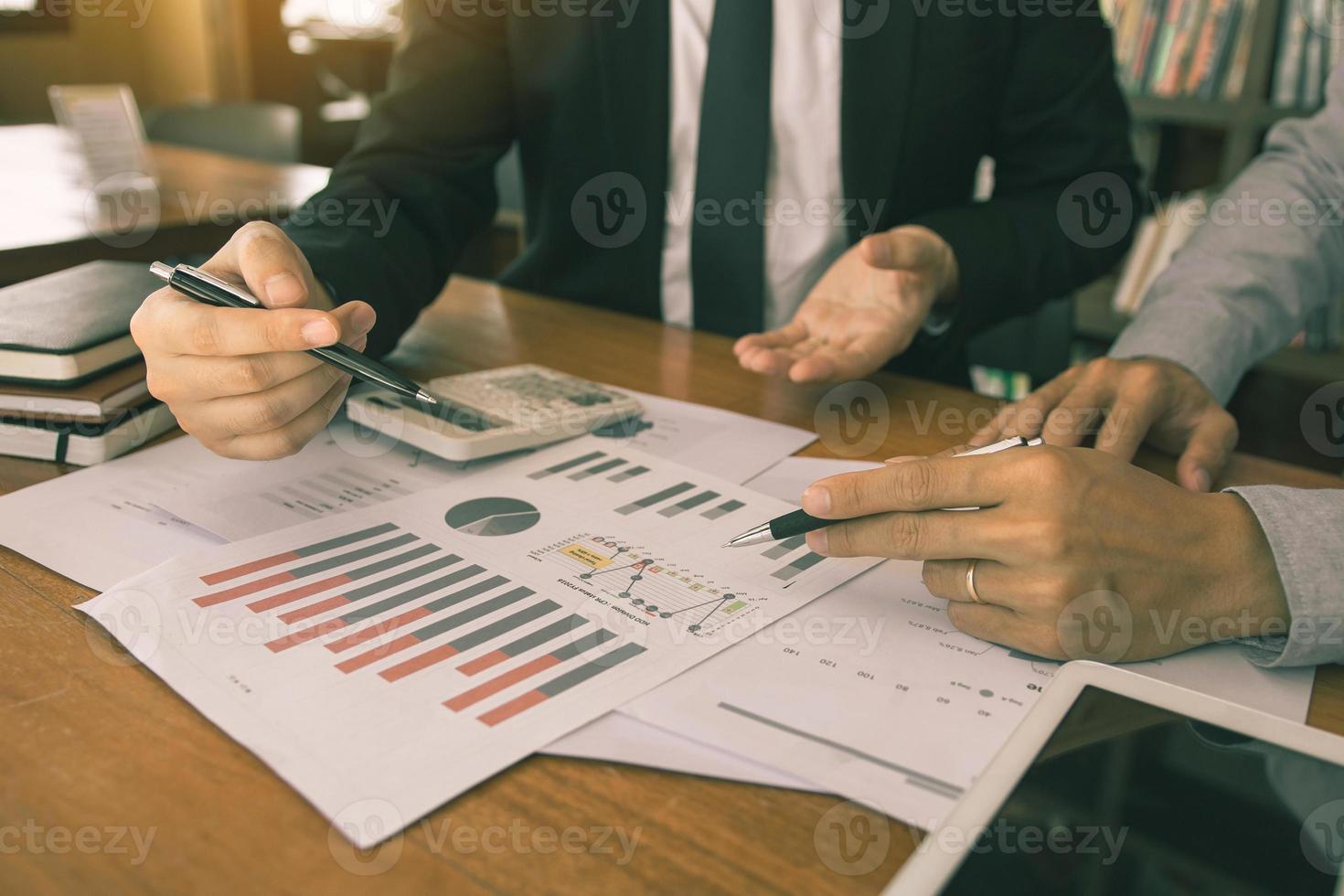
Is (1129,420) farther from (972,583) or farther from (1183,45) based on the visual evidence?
(1183,45)

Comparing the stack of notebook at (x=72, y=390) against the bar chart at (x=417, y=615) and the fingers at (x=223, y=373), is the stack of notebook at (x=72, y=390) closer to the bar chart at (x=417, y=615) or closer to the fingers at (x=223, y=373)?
the fingers at (x=223, y=373)

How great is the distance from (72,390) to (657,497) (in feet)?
1.42

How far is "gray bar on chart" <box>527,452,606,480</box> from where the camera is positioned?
697mm

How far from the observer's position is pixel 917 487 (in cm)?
51

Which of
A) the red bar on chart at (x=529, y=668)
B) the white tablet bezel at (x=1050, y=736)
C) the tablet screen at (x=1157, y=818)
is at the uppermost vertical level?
the white tablet bezel at (x=1050, y=736)

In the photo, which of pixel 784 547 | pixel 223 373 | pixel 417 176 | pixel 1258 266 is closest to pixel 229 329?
pixel 223 373

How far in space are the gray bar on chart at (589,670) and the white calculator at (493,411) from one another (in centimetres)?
25

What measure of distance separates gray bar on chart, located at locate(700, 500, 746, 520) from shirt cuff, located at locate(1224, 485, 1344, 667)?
29 centimetres

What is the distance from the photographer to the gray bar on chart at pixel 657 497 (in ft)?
2.12

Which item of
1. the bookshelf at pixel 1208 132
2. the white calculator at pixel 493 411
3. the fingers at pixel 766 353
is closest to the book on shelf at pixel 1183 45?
the bookshelf at pixel 1208 132

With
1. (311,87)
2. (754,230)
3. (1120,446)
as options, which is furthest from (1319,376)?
(311,87)

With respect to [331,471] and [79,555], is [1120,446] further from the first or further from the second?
[79,555]

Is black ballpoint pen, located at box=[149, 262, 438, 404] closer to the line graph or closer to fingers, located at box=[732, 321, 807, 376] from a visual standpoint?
the line graph

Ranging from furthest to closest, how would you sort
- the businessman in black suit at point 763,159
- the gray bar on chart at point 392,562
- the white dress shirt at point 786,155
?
the white dress shirt at point 786,155 → the businessman in black suit at point 763,159 → the gray bar on chart at point 392,562
